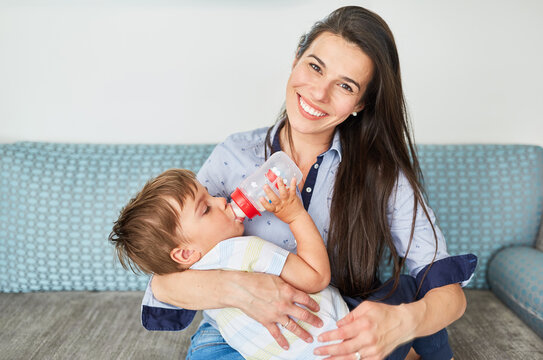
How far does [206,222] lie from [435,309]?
0.64 m

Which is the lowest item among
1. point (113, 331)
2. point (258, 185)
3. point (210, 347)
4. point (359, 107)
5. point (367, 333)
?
point (113, 331)

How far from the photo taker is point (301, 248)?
1.20 meters

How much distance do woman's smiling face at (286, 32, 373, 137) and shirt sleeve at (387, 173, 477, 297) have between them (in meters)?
0.30

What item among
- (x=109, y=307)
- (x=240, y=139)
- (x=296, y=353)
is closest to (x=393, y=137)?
(x=240, y=139)

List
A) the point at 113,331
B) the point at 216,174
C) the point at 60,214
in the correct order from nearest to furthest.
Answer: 1. the point at 216,174
2. the point at 113,331
3. the point at 60,214

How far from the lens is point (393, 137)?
1418mm

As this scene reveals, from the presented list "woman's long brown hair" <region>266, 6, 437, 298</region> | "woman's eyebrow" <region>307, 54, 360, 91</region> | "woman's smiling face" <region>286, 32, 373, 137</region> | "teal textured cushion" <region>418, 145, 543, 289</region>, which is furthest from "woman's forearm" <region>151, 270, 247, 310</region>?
"teal textured cushion" <region>418, 145, 543, 289</region>

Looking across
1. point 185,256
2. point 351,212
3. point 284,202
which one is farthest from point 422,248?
point 185,256

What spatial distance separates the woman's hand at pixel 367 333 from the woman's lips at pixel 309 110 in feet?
1.69

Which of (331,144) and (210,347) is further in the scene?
(331,144)

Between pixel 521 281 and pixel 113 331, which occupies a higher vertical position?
pixel 521 281

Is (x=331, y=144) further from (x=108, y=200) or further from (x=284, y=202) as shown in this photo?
(x=108, y=200)

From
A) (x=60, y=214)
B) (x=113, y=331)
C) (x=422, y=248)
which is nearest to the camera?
(x=422, y=248)

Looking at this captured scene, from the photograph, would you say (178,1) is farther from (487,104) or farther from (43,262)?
(487,104)
